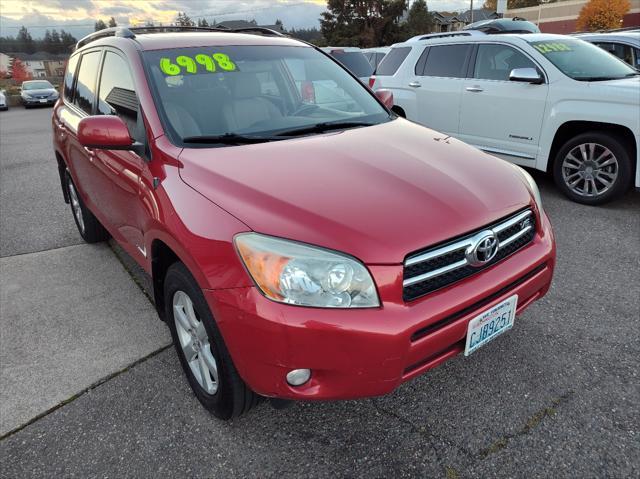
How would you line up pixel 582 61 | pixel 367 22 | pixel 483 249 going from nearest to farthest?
pixel 483 249 < pixel 582 61 < pixel 367 22

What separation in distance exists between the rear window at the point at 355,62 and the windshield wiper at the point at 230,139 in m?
8.40

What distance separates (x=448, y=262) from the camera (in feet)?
5.99

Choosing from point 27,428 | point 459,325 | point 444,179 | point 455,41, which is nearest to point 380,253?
point 459,325

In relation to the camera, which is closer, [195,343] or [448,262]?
[448,262]

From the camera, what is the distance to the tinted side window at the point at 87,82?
134 inches

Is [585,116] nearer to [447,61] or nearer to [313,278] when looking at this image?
[447,61]

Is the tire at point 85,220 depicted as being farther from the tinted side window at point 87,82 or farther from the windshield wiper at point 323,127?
the windshield wiper at point 323,127

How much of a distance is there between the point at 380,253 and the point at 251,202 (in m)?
0.56

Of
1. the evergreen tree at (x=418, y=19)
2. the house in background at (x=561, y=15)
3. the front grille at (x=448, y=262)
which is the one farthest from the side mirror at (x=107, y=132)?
the house in background at (x=561, y=15)

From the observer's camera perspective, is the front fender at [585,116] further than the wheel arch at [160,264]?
Yes

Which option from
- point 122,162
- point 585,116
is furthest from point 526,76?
point 122,162

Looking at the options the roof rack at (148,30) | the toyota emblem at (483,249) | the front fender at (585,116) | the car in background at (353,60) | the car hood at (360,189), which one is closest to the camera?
the car hood at (360,189)

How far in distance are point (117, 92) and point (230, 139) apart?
1.02 m

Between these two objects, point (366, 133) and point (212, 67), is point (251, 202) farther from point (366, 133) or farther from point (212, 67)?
point (212, 67)
